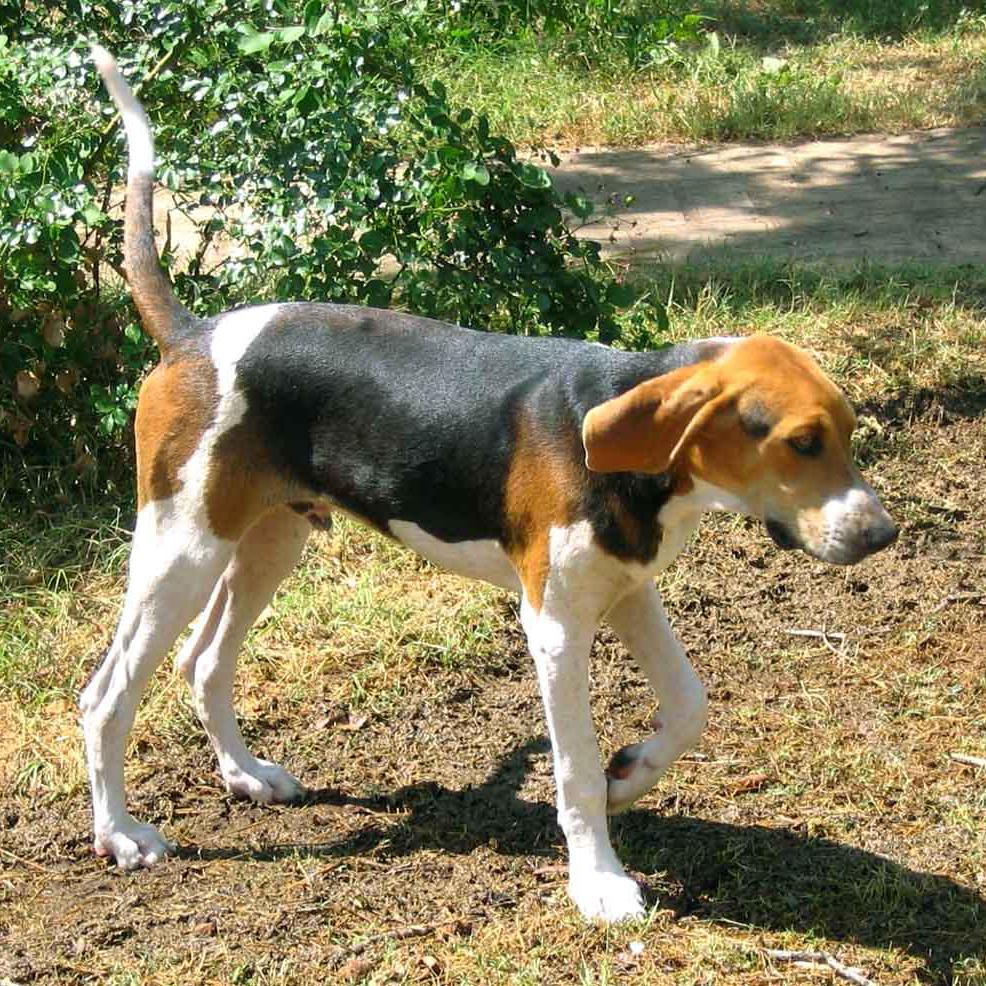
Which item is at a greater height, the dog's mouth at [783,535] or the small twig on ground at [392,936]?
the dog's mouth at [783,535]

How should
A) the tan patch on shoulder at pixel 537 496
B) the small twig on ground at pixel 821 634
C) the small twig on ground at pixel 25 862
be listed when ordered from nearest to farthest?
the tan patch on shoulder at pixel 537 496 → the small twig on ground at pixel 25 862 → the small twig on ground at pixel 821 634

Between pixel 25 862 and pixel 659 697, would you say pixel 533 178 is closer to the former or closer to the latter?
pixel 659 697

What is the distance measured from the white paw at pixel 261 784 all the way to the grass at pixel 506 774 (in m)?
0.06

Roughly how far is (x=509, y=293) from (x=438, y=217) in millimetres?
457

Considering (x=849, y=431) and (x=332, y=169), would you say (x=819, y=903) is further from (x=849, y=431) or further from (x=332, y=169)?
(x=332, y=169)

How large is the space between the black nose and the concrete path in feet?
16.1

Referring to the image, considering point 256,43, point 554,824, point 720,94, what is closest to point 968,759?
point 554,824

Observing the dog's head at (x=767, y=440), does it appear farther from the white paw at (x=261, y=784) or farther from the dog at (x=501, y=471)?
the white paw at (x=261, y=784)

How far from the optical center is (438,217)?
251 inches

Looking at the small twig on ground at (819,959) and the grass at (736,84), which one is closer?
the small twig on ground at (819,959)

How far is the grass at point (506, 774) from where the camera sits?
4469mm

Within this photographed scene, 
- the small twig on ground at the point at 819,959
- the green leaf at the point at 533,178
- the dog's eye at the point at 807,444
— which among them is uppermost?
the dog's eye at the point at 807,444

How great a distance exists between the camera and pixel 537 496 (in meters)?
4.31

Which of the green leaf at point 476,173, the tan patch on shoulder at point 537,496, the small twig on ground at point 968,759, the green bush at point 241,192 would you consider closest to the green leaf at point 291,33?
the green bush at point 241,192
